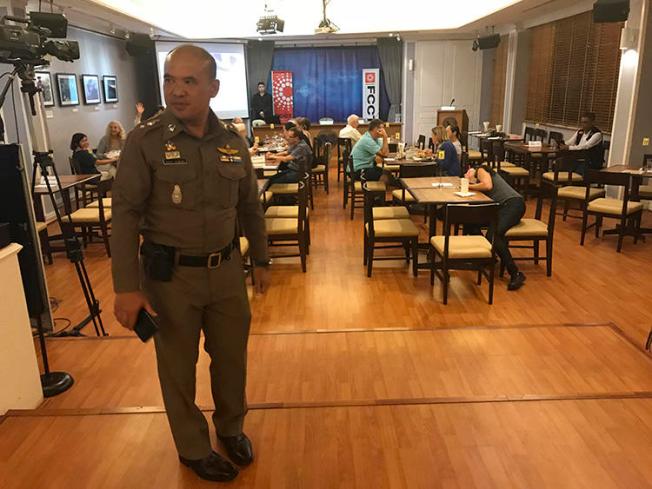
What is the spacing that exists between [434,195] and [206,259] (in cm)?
316

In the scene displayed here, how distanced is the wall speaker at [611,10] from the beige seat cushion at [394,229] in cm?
387

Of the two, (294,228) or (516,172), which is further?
(516,172)

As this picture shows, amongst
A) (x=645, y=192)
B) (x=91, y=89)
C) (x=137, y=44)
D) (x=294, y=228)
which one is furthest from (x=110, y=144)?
(x=645, y=192)

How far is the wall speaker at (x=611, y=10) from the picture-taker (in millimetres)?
6418

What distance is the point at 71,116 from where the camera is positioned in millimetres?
8430

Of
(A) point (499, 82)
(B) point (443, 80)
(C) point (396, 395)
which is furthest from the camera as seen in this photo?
(B) point (443, 80)

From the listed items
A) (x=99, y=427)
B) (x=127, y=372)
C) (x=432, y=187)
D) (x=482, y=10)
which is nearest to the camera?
(x=99, y=427)

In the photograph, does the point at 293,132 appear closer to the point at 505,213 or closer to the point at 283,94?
the point at 505,213

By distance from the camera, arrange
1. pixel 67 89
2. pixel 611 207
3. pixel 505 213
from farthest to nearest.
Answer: pixel 67 89 < pixel 611 207 < pixel 505 213

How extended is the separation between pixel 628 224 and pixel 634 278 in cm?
142

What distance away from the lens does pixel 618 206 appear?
5.48 meters

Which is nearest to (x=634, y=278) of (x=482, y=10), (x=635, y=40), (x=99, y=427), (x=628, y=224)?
(x=628, y=224)

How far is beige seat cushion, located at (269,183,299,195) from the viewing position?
21.9 feet

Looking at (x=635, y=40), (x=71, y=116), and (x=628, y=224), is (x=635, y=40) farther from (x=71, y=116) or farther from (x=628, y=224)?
(x=71, y=116)
